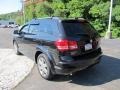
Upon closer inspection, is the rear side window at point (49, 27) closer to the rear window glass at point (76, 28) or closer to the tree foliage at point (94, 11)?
the rear window glass at point (76, 28)

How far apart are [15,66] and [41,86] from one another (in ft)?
7.74

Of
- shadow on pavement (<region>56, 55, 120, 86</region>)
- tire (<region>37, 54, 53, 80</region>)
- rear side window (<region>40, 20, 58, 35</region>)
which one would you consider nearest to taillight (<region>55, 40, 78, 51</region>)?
rear side window (<region>40, 20, 58, 35</region>)

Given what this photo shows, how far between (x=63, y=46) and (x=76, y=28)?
806 mm

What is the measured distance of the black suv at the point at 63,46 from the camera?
6.07 m

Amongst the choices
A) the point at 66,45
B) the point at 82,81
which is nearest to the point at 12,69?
the point at 82,81

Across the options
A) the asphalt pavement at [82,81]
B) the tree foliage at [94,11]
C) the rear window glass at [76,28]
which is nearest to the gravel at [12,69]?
the asphalt pavement at [82,81]

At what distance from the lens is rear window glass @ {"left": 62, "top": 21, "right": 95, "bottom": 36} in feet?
20.6

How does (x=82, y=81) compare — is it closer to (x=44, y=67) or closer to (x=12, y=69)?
(x=44, y=67)

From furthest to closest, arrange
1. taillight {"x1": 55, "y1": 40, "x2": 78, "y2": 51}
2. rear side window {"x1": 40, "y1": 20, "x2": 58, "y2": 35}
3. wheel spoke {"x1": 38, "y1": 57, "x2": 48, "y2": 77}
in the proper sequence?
wheel spoke {"x1": 38, "y1": 57, "x2": 48, "y2": 77} < rear side window {"x1": 40, "y1": 20, "x2": 58, "y2": 35} < taillight {"x1": 55, "y1": 40, "x2": 78, "y2": 51}

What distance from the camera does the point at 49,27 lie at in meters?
6.70

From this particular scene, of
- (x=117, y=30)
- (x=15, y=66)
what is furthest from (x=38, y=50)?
(x=117, y=30)

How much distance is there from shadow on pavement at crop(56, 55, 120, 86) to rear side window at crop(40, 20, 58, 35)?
1.44 meters

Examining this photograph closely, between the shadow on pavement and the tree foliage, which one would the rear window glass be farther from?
the tree foliage

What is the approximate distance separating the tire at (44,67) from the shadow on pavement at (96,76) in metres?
0.32
